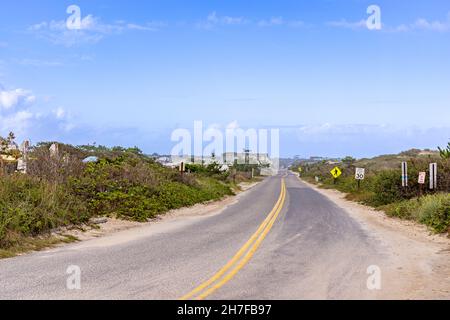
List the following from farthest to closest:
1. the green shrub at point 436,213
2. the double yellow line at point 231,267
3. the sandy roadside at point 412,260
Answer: the green shrub at point 436,213 → the sandy roadside at point 412,260 → the double yellow line at point 231,267

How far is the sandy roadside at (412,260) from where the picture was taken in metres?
7.81

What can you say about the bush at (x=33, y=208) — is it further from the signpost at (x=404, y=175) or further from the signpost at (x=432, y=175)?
the signpost at (x=404, y=175)

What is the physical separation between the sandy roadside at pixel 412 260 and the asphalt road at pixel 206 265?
1.34 feet

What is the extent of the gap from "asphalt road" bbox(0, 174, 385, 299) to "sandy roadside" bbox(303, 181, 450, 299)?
1.34ft

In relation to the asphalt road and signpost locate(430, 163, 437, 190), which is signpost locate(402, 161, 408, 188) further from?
the asphalt road

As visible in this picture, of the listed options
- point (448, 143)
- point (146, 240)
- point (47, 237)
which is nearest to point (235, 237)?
point (146, 240)

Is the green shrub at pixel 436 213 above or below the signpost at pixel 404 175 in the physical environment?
below

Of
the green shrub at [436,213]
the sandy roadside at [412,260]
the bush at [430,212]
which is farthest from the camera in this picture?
the bush at [430,212]

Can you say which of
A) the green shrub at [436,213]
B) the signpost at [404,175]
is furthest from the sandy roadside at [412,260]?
the signpost at [404,175]

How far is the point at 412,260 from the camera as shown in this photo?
420 inches

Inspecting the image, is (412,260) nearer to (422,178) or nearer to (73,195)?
(73,195)

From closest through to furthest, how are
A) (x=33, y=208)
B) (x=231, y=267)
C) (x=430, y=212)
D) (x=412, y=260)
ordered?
(x=231, y=267) → (x=412, y=260) → (x=33, y=208) → (x=430, y=212)

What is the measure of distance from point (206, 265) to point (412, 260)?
4.46 metres

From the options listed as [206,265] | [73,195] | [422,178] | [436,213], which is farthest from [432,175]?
[206,265]
